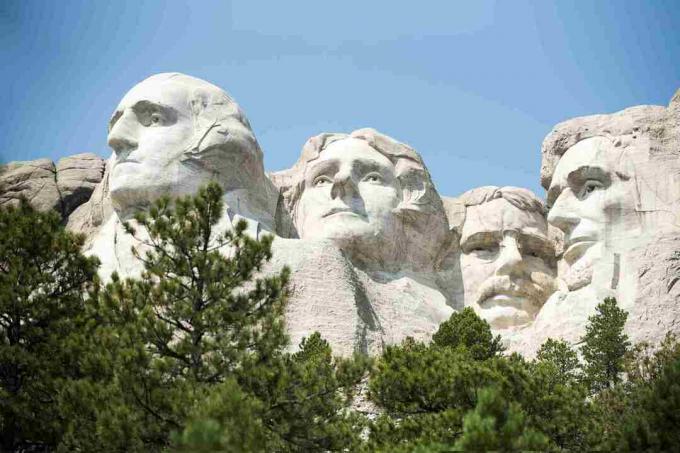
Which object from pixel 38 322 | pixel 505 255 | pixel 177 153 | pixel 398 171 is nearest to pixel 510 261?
pixel 505 255

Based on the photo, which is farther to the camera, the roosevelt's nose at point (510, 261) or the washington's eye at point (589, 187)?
the roosevelt's nose at point (510, 261)

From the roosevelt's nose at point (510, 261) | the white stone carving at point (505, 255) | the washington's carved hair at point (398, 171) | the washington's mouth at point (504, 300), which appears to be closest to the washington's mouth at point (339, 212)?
the washington's carved hair at point (398, 171)

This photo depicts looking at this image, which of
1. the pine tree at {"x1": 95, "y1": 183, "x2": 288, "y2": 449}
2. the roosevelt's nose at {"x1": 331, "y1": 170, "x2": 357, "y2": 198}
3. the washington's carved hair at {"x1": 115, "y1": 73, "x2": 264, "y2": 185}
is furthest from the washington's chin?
the pine tree at {"x1": 95, "y1": 183, "x2": 288, "y2": 449}

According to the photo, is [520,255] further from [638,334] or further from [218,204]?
[218,204]

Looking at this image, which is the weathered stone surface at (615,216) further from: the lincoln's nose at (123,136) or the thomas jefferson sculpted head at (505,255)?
the lincoln's nose at (123,136)

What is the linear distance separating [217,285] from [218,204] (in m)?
1.16

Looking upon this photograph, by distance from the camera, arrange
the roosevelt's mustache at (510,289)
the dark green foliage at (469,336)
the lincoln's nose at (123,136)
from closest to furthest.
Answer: the dark green foliage at (469,336), the lincoln's nose at (123,136), the roosevelt's mustache at (510,289)

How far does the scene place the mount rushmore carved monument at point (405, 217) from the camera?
27.7 metres

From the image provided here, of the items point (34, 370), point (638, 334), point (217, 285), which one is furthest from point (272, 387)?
point (638, 334)

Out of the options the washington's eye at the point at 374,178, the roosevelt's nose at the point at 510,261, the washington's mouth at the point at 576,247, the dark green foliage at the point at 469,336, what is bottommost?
the dark green foliage at the point at 469,336

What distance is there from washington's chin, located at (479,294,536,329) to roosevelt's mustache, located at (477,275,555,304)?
9cm

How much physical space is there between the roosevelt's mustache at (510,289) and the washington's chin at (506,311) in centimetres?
9

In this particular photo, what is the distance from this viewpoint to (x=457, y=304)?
32.3 m

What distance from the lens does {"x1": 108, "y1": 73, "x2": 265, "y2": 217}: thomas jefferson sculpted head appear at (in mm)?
28969
